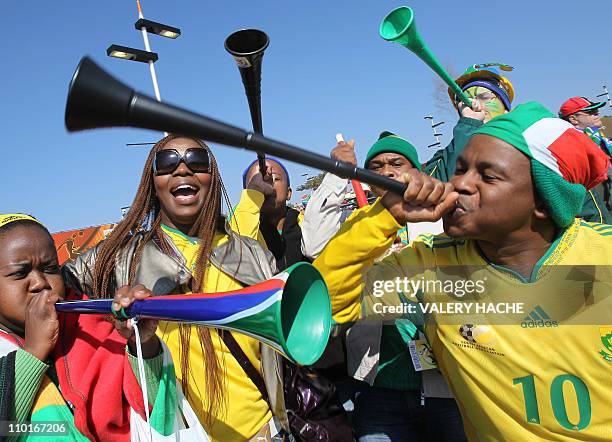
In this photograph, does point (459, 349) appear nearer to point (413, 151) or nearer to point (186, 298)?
point (186, 298)

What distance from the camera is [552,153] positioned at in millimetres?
1926

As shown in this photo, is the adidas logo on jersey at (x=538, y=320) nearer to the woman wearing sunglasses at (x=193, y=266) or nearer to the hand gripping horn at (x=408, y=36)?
the woman wearing sunglasses at (x=193, y=266)

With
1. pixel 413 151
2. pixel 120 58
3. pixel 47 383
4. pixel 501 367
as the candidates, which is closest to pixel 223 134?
pixel 47 383

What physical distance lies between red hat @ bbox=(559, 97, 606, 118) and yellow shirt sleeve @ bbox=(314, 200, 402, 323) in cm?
596

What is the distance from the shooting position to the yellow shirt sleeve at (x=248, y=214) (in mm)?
3062

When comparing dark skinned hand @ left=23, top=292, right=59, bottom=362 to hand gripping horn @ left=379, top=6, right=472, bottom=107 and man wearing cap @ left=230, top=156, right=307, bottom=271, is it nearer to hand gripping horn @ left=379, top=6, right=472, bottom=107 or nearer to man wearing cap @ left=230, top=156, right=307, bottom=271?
man wearing cap @ left=230, top=156, right=307, bottom=271

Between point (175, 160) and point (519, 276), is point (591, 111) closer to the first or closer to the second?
point (519, 276)

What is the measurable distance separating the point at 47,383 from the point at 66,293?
1.32ft

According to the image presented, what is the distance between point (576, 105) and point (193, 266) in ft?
20.5

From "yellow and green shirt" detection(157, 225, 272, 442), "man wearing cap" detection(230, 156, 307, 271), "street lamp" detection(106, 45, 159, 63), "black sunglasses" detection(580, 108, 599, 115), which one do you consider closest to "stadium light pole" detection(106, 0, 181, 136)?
"street lamp" detection(106, 45, 159, 63)

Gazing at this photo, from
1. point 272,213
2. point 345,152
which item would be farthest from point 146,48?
point 345,152

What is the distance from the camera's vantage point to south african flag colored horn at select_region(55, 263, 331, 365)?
1621 mm

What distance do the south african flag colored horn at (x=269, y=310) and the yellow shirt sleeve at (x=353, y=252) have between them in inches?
5.8

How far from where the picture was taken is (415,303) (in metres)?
2.26
